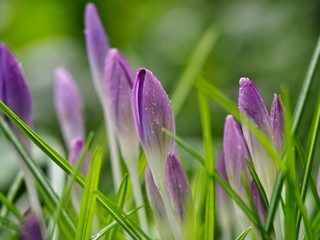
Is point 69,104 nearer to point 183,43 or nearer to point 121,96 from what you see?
point 121,96

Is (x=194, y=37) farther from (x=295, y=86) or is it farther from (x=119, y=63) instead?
(x=119, y=63)

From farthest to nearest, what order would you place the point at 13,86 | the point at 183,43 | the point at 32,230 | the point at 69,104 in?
the point at 183,43 < the point at 69,104 < the point at 13,86 < the point at 32,230

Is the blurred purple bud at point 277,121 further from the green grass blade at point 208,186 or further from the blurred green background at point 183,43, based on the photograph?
the blurred green background at point 183,43

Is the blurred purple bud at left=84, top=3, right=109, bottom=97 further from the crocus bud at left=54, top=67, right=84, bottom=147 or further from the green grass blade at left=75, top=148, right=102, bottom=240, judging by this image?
the green grass blade at left=75, top=148, right=102, bottom=240

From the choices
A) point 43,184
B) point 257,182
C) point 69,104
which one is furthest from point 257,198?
point 69,104

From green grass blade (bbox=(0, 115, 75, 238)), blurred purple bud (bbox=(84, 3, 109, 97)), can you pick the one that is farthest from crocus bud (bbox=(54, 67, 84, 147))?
green grass blade (bbox=(0, 115, 75, 238))
